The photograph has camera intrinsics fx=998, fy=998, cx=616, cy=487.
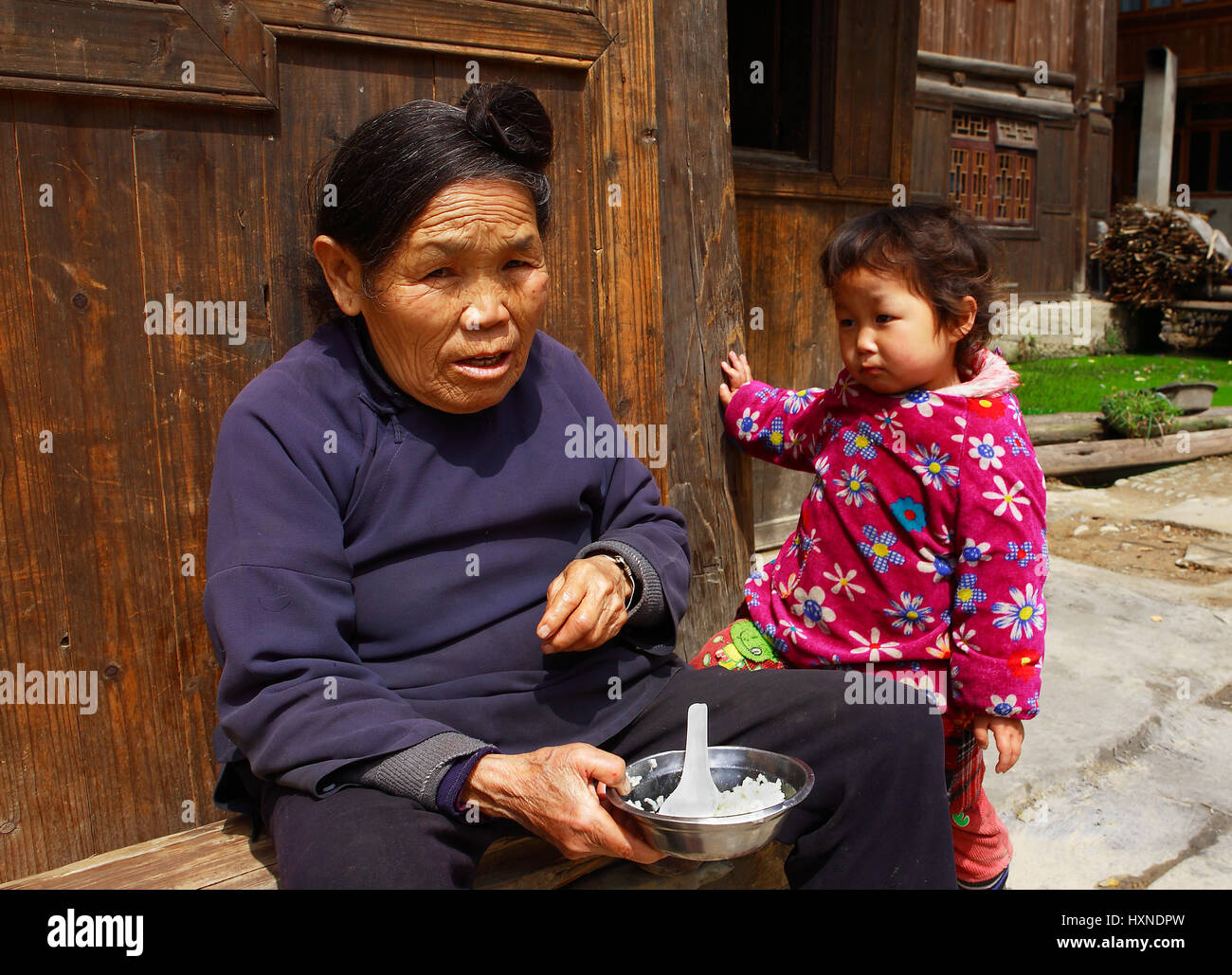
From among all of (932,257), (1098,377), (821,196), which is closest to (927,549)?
(932,257)

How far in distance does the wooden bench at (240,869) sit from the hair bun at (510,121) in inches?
51.2

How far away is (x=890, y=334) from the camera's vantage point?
7.32ft

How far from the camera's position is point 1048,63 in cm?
1265

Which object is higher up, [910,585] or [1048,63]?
[1048,63]

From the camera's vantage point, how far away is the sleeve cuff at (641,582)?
6.52 feet

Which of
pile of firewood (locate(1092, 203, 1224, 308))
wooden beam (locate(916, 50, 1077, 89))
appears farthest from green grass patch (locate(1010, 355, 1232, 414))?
wooden beam (locate(916, 50, 1077, 89))

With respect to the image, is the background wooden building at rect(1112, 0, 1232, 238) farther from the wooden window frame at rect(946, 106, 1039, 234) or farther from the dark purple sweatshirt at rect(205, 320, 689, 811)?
the dark purple sweatshirt at rect(205, 320, 689, 811)

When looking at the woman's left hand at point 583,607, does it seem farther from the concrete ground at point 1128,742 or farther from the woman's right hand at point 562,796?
the concrete ground at point 1128,742

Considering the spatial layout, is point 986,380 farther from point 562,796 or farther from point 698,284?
point 562,796

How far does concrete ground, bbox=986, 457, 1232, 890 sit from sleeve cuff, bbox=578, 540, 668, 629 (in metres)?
1.28

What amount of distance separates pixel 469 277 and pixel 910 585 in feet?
3.98

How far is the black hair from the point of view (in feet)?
5.78
